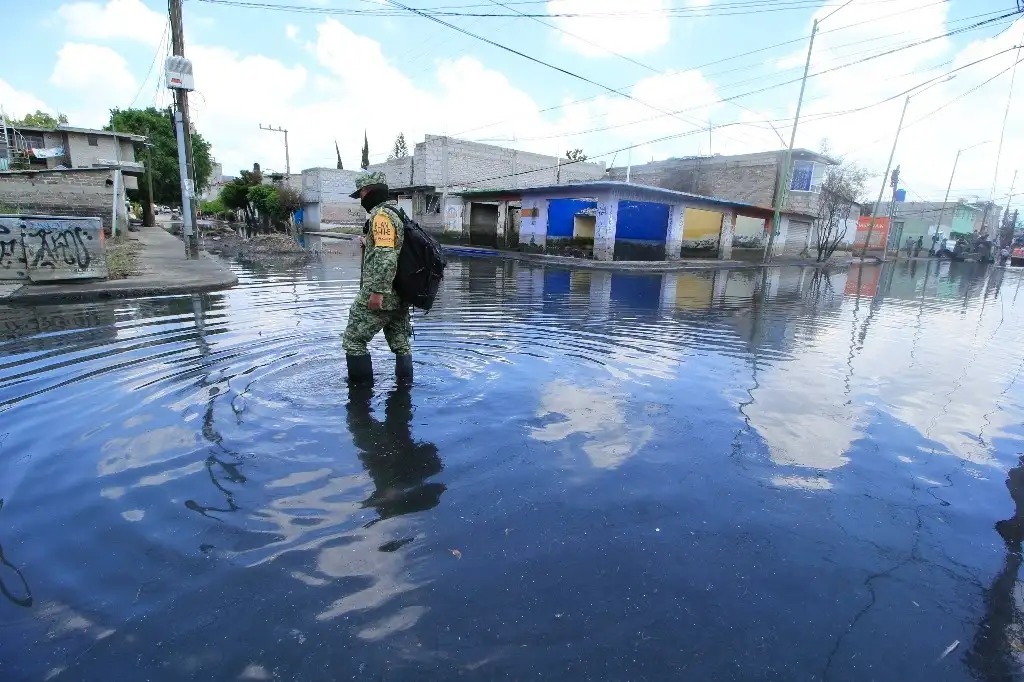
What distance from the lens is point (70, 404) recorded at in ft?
13.4

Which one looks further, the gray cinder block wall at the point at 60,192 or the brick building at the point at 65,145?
the brick building at the point at 65,145

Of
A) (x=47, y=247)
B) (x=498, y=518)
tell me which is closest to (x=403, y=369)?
(x=498, y=518)

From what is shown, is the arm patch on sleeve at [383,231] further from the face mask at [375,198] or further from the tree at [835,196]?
the tree at [835,196]

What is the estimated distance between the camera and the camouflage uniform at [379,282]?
4.18m

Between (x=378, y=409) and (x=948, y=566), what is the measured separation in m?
3.55

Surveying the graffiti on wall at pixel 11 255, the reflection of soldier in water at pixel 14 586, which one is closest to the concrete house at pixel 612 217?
the graffiti on wall at pixel 11 255

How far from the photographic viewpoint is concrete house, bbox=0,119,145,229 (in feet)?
62.4

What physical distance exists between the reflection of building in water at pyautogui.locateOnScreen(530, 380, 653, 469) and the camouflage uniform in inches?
59.4

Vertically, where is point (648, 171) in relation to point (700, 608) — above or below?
above

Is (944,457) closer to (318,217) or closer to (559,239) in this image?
(559,239)

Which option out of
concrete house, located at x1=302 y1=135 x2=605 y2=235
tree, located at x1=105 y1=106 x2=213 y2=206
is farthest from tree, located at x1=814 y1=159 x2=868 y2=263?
tree, located at x1=105 y1=106 x2=213 y2=206

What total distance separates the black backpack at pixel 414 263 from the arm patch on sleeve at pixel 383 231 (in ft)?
0.41

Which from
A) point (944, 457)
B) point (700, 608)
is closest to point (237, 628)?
point (700, 608)

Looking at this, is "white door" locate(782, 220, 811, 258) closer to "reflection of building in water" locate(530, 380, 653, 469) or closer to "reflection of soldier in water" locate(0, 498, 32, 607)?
"reflection of building in water" locate(530, 380, 653, 469)
